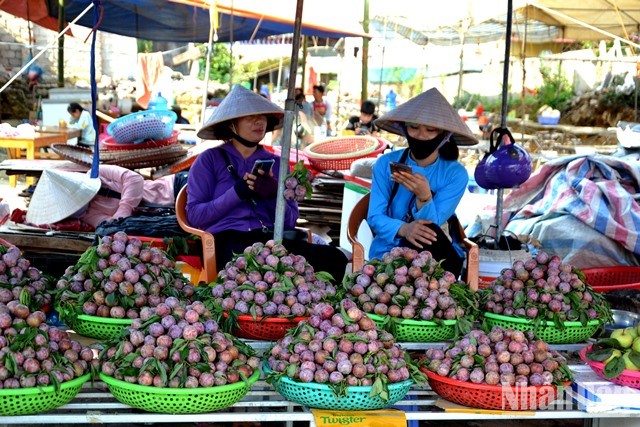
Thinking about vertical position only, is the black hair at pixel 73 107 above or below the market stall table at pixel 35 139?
above

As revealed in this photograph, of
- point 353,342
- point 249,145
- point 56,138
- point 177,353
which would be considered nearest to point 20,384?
point 177,353

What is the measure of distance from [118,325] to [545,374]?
1.32 meters

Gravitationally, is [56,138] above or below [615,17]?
below

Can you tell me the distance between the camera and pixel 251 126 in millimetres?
3971

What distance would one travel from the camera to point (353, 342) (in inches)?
90.3

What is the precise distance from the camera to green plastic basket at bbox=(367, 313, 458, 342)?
2.71m

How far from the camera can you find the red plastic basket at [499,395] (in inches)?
90.4

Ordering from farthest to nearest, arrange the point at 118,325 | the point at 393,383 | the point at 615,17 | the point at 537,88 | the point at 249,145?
the point at 537,88 → the point at 615,17 → the point at 249,145 → the point at 118,325 → the point at 393,383

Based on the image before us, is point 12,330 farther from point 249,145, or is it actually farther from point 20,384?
point 249,145

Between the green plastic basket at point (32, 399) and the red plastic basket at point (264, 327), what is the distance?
650 mm

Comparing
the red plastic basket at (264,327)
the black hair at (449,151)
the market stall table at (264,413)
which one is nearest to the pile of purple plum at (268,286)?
the red plastic basket at (264,327)

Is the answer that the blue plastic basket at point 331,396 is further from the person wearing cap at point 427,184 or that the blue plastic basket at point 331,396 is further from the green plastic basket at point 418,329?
the person wearing cap at point 427,184

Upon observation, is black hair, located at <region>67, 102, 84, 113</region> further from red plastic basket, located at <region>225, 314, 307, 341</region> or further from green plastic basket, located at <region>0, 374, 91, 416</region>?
green plastic basket, located at <region>0, 374, 91, 416</region>

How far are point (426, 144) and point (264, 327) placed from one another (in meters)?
1.52
